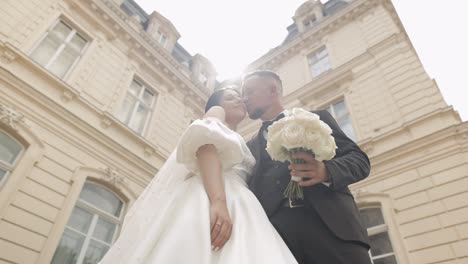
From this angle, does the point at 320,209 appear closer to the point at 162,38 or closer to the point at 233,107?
the point at 233,107

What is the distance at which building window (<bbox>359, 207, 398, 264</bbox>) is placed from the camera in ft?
18.4

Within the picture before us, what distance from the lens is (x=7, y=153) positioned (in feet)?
17.4

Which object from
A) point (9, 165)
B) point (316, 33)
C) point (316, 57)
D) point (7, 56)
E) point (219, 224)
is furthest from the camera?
point (316, 33)

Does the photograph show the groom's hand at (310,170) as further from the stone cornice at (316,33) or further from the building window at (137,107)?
the stone cornice at (316,33)

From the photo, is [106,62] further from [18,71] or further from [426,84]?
[426,84]

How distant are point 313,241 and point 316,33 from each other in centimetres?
Answer: 1083

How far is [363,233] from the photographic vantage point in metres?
1.52

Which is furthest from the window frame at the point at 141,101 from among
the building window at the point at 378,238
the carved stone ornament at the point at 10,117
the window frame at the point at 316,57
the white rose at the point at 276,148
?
the white rose at the point at 276,148

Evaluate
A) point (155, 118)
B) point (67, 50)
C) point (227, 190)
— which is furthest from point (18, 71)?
point (227, 190)

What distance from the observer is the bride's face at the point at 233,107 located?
7.29ft

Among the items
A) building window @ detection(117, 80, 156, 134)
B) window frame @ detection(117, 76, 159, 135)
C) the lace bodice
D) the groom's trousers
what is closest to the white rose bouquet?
the groom's trousers

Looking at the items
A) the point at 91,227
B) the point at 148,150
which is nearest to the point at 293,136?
the point at 91,227

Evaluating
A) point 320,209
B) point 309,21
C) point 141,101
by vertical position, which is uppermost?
point 309,21

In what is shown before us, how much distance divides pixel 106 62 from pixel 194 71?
4.94 meters
